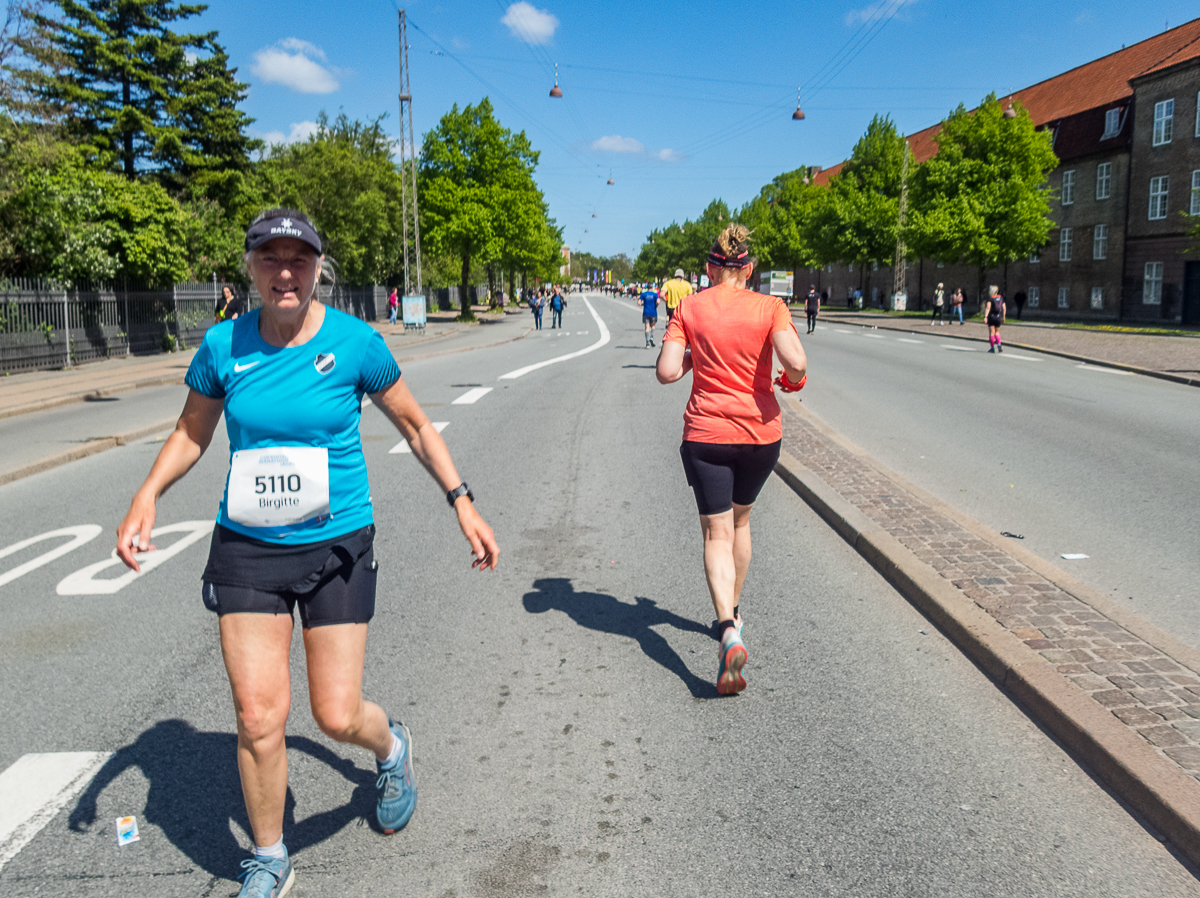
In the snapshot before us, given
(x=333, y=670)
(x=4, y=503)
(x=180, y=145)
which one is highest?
(x=180, y=145)

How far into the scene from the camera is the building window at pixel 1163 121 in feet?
143

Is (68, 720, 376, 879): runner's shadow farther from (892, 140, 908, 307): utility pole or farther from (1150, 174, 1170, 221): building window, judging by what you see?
(892, 140, 908, 307): utility pole

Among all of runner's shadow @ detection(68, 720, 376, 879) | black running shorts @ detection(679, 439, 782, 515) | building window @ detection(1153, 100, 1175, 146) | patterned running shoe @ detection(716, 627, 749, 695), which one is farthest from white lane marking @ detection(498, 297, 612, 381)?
building window @ detection(1153, 100, 1175, 146)

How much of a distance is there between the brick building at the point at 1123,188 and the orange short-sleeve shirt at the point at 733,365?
40852 mm

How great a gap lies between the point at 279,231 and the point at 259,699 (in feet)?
4.08

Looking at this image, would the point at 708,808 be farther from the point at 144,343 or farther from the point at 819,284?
the point at 819,284

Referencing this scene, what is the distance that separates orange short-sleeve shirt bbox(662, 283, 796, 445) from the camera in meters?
4.30

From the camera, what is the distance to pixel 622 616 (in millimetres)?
5289

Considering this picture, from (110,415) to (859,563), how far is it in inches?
494

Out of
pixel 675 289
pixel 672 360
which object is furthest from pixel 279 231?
pixel 675 289

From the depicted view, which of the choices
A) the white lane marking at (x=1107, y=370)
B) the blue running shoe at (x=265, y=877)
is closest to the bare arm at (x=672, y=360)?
the blue running shoe at (x=265, y=877)

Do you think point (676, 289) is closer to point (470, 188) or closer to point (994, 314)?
point (994, 314)

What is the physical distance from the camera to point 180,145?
139ft

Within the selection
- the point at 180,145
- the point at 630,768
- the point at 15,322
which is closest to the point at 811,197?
the point at 180,145
